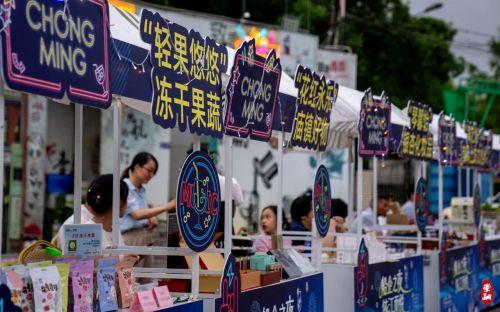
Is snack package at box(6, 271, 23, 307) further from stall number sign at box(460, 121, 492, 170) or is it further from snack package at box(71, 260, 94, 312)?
stall number sign at box(460, 121, 492, 170)

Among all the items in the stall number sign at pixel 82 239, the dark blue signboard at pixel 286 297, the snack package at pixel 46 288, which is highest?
the stall number sign at pixel 82 239

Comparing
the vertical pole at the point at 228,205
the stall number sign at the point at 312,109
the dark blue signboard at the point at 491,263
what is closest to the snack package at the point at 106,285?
the vertical pole at the point at 228,205

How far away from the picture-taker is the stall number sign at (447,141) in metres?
12.1

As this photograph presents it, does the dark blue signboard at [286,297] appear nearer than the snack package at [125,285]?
No

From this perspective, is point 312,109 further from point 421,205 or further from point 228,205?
point 421,205

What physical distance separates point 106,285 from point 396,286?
548 centimetres

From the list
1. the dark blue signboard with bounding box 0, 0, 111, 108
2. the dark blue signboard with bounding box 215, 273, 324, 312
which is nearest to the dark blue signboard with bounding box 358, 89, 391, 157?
the dark blue signboard with bounding box 215, 273, 324, 312

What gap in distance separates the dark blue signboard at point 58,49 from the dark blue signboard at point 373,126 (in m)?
5.11

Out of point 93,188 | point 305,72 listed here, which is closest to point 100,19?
point 93,188

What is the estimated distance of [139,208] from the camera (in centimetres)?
862

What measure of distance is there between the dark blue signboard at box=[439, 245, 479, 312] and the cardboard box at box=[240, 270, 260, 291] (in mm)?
5093

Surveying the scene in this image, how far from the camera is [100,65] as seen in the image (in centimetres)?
463

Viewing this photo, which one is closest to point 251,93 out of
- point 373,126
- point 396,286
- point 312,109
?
point 312,109

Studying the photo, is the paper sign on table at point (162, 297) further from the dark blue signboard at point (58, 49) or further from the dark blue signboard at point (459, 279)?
the dark blue signboard at point (459, 279)
